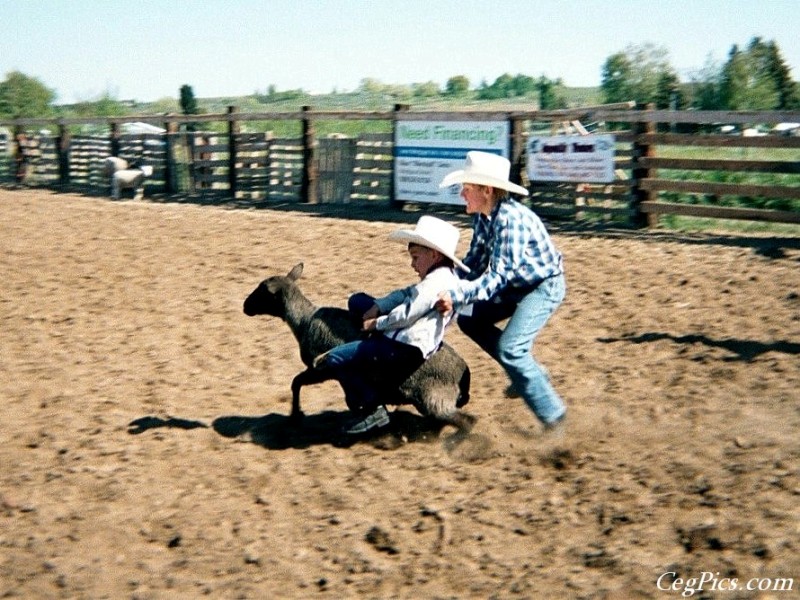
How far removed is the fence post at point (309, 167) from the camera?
18.1 meters

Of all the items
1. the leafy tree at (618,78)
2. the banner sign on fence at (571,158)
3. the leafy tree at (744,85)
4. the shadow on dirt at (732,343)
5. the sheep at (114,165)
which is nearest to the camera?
the shadow on dirt at (732,343)

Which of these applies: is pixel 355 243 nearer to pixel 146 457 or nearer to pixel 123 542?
pixel 146 457

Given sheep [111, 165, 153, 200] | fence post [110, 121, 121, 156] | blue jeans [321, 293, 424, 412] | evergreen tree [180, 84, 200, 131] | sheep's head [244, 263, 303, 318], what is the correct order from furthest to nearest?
evergreen tree [180, 84, 200, 131] < fence post [110, 121, 121, 156] < sheep [111, 165, 153, 200] < sheep's head [244, 263, 303, 318] < blue jeans [321, 293, 424, 412]

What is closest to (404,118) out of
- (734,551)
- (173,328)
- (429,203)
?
(429,203)

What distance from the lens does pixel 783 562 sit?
393 cm

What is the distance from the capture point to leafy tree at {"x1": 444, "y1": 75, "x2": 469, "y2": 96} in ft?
409

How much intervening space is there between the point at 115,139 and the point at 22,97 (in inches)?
1770

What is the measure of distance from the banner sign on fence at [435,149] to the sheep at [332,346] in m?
8.84

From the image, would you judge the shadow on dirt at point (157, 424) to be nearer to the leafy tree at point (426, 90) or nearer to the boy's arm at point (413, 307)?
the boy's arm at point (413, 307)

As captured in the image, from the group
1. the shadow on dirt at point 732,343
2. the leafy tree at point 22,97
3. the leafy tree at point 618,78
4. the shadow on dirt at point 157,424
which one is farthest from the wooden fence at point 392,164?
the leafy tree at point 618,78

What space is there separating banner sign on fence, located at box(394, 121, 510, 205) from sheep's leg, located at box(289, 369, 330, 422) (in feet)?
30.1

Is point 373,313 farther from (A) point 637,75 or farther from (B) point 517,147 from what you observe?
(A) point 637,75

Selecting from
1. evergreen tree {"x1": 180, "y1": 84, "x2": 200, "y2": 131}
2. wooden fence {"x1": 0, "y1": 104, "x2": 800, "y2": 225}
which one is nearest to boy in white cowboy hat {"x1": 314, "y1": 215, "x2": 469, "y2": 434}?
wooden fence {"x1": 0, "y1": 104, "x2": 800, "y2": 225}

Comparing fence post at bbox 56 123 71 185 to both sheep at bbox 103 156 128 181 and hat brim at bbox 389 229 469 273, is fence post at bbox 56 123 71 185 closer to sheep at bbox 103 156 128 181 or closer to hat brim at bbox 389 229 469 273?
sheep at bbox 103 156 128 181
